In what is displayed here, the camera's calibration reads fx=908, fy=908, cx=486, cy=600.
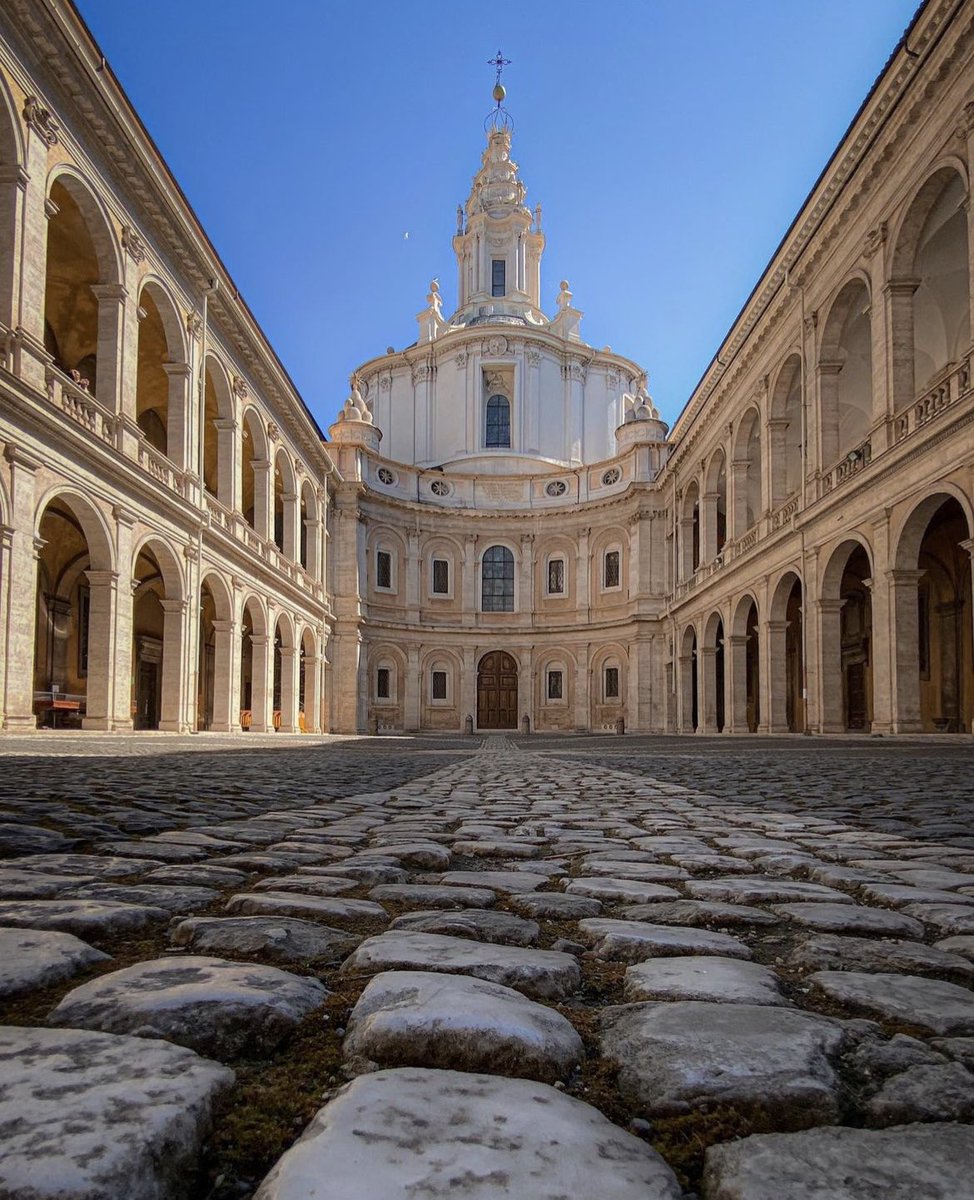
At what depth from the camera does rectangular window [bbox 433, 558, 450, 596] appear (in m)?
43.7

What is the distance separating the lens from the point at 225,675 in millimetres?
24266

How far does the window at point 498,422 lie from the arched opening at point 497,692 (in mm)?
11222

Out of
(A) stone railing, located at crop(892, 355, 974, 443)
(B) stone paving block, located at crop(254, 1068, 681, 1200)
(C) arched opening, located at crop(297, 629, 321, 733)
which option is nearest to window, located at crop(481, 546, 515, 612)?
(C) arched opening, located at crop(297, 629, 321, 733)

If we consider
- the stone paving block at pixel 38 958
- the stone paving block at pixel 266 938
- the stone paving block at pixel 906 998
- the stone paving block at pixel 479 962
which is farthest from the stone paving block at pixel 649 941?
the stone paving block at pixel 38 958

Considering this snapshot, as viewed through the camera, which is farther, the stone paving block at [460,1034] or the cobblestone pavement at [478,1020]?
the stone paving block at [460,1034]

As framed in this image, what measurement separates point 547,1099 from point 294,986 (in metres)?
0.60

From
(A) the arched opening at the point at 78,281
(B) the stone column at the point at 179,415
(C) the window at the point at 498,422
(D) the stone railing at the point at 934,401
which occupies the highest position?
(C) the window at the point at 498,422

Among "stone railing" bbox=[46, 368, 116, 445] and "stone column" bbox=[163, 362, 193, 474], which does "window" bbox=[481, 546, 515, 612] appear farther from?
"stone railing" bbox=[46, 368, 116, 445]

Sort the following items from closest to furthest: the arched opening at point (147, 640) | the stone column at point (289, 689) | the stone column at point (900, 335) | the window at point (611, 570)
Answer: the stone column at point (900, 335)
the arched opening at point (147, 640)
the stone column at point (289, 689)
the window at point (611, 570)

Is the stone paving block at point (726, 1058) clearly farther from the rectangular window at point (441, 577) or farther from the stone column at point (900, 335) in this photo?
the rectangular window at point (441, 577)

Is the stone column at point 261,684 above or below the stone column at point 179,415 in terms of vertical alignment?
below

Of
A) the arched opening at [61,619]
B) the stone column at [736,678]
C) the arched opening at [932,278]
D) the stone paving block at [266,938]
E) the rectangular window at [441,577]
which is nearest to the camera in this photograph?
the stone paving block at [266,938]

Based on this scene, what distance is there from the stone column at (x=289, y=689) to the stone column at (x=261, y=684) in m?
2.22

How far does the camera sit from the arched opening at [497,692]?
43875 millimetres
